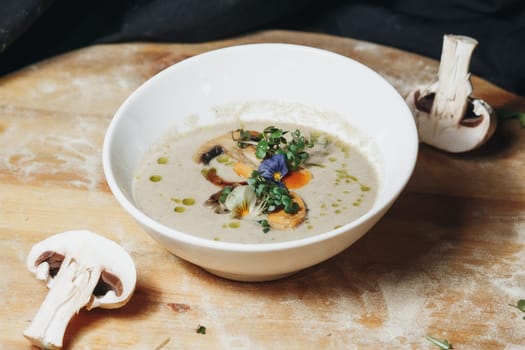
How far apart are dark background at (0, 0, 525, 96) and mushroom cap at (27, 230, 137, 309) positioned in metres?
0.97

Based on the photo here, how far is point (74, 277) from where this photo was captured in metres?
1.56

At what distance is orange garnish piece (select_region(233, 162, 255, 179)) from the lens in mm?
1815

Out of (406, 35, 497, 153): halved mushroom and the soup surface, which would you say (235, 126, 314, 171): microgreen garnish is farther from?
(406, 35, 497, 153): halved mushroom

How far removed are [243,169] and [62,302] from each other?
514 millimetres

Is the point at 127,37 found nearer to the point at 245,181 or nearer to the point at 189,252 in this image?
the point at 245,181

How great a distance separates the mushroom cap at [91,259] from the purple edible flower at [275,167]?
34cm

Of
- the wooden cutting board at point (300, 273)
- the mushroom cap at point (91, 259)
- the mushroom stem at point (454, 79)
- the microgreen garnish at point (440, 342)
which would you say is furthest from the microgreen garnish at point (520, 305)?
the mushroom cap at point (91, 259)

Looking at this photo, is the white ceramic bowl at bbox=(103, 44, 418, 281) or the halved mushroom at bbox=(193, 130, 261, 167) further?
the halved mushroom at bbox=(193, 130, 261, 167)

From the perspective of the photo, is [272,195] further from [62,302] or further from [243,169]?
[62,302]

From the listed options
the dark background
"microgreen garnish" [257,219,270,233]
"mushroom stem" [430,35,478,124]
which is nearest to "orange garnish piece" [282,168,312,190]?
"microgreen garnish" [257,219,270,233]

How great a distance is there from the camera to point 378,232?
181 centimetres

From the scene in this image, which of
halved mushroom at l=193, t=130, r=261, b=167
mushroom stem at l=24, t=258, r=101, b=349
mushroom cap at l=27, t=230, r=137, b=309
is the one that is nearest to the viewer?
mushroom stem at l=24, t=258, r=101, b=349

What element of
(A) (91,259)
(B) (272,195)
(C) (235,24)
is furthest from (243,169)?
(C) (235,24)

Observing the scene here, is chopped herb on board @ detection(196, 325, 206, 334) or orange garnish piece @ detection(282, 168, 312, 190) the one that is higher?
orange garnish piece @ detection(282, 168, 312, 190)
